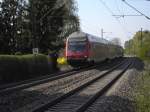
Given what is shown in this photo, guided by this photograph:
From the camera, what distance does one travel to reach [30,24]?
65875 millimetres

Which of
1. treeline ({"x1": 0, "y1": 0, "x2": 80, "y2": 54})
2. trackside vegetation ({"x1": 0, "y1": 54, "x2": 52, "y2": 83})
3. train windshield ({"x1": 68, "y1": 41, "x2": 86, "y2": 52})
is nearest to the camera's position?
trackside vegetation ({"x1": 0, "y1": 54, "x2": 52, "y2": 83})

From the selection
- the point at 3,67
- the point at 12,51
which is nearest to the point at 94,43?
the point at 3,67

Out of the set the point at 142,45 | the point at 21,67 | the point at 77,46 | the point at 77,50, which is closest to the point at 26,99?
the point at 21,67

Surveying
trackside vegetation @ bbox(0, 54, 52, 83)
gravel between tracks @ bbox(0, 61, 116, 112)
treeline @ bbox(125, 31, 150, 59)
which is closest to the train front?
trackside vegetation @ bbox(0, 54, 52, 83)

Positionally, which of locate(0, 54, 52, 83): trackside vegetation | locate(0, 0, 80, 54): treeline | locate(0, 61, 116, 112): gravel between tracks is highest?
locate(0, 0, 80, 54): treeline

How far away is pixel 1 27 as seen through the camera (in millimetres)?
63625

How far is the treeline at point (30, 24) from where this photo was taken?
65.2 metres

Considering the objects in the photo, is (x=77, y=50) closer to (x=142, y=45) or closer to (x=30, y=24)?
(x=142, y=45)

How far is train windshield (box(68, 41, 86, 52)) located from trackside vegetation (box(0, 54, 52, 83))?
8.84 ft

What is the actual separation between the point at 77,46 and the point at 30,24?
2658cm

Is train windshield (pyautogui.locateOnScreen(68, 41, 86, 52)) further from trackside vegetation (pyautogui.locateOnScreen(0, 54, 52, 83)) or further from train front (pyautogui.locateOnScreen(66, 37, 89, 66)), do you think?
trackside vegetation (pyautogui.locateOnScreen(0, 54, 52, 83))

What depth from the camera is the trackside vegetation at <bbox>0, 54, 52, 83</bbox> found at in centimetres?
2925

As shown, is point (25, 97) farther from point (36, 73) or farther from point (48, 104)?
point (36, 73)

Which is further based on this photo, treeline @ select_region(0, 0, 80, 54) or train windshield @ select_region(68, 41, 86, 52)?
treeline @ select_region(0, 0, 80, 54)
